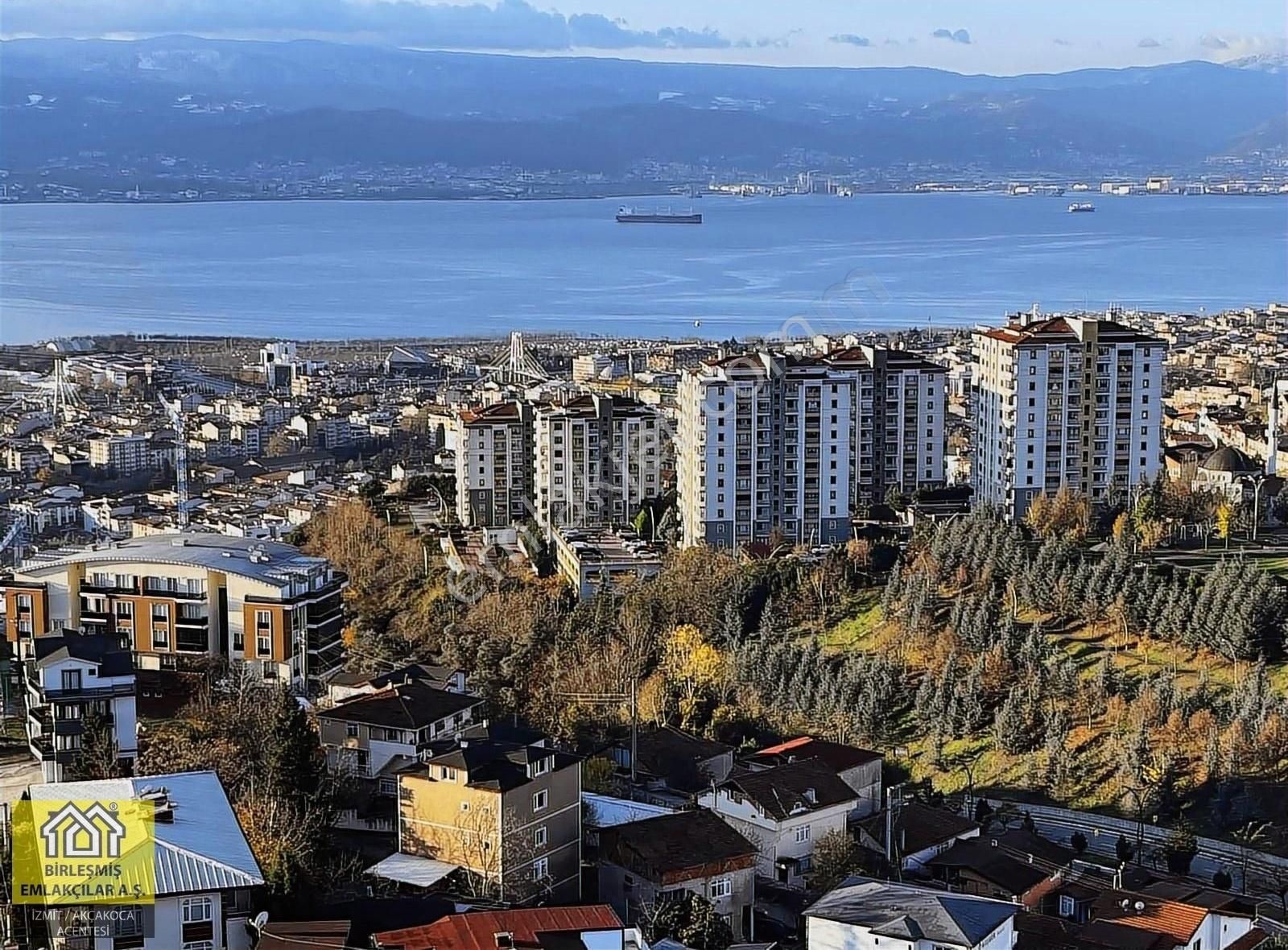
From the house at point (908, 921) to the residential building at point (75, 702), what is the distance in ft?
6.60

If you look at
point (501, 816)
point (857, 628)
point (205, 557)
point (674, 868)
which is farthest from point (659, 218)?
point (501, 816)

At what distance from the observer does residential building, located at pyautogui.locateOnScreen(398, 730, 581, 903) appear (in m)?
4.14

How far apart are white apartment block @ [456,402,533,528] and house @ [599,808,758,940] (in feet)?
16.3

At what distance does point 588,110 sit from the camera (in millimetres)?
43688

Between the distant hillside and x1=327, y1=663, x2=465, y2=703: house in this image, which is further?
the distant hillside

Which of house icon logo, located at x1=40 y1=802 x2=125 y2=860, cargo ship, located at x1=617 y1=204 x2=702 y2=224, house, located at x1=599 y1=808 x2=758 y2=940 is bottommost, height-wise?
house, located at x1=599 y1=808 x2=758 y2=940

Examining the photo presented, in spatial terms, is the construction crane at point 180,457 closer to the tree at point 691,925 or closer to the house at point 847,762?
the house at point 847,762

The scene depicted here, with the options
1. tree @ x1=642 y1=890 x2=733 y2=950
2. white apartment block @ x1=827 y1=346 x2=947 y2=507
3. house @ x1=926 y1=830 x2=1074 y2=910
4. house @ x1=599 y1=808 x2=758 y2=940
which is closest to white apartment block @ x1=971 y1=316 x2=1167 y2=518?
white apartment block @ x1=827 y1=346 x2=947 y2=507

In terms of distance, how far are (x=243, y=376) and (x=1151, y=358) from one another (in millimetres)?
10517

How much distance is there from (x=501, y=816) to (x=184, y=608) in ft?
9.64

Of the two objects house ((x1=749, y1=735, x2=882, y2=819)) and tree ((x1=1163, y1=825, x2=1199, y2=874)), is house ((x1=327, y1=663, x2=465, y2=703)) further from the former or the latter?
tree ((x1=1163, y1=825, x2=1199, y2=874))

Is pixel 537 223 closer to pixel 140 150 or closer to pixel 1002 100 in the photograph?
pixel 140 150

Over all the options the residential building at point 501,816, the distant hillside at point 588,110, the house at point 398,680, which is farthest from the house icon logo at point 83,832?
the distant hillside at point 588,110

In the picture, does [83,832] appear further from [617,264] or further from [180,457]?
[617,264]
